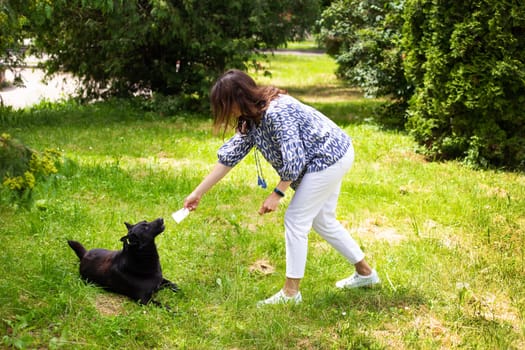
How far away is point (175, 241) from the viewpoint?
5.76 m

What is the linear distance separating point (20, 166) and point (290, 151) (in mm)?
1629

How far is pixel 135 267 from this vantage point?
4570 mm

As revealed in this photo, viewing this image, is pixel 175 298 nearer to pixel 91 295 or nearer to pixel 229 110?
pixel 91 295

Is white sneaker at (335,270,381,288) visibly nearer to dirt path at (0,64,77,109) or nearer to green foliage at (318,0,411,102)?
green foliage at (318,0,411,102)

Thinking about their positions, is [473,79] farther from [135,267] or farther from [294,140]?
[135,267]

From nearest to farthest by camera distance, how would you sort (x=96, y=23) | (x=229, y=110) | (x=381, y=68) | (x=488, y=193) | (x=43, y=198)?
(x=229, y=110)
(x=43, y=198)
(x=488, y=193)
(x=381, y=68)
(x=96, y=23)

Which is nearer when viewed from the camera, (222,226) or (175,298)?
(175,298)

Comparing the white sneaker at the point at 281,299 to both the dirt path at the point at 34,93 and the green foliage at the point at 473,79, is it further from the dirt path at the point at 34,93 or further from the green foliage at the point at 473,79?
the dirt path at the point at 34,93

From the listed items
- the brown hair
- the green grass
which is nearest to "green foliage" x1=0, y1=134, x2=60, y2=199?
the green grass

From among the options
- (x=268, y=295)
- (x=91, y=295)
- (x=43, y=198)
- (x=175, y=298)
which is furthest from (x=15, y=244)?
(x=268, y=295)

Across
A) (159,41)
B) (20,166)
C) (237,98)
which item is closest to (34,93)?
(159,41)

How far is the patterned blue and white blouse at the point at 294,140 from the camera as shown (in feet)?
13.5

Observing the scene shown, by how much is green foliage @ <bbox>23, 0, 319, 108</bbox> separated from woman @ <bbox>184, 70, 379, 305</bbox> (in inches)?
308

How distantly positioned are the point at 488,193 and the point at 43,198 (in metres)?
4.82
